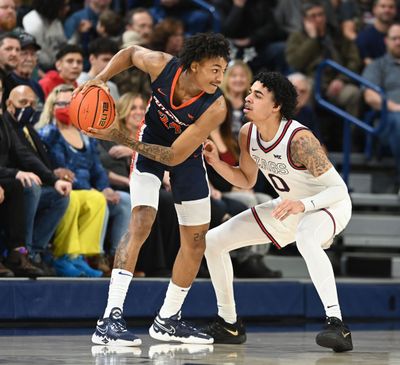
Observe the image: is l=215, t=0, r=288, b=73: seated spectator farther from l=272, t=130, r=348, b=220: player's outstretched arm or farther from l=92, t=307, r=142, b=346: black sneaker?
l=92, t=307, r=142, b=346: black sneaker

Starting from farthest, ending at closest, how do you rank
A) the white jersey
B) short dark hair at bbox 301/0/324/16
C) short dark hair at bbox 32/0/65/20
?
short dark hair at bbox 301/0/324/16
short dark hair at bbox 32/0/65/20
the white jersey

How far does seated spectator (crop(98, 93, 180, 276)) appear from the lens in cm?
849

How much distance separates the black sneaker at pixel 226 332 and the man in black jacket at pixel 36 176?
1654 mm

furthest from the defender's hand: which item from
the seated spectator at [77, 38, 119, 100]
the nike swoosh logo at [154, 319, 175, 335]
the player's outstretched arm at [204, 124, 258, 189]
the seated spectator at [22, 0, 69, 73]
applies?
the seated spectator at [22, 0, 69, 73]

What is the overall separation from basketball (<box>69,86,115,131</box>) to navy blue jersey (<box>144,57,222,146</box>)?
1.41ft

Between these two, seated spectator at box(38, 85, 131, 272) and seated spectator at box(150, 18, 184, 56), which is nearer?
seated spectator at box(38, 85, 131, 272)

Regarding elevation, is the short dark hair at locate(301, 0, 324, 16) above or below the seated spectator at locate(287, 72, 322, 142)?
above

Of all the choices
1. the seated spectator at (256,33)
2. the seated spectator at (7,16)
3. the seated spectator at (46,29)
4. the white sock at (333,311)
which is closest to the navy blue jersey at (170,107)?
the white sock at (333,311)

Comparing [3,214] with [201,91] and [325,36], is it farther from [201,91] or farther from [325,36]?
[325,36]

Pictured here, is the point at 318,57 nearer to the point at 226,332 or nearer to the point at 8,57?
the point at 8,57

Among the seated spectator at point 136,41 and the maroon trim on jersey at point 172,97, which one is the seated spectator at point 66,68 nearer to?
the seated spectator at point 136,41

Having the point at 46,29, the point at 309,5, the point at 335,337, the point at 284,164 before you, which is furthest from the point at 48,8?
the point at 335,337

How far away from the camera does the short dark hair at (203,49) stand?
610 cm

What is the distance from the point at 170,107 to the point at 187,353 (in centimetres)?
141
